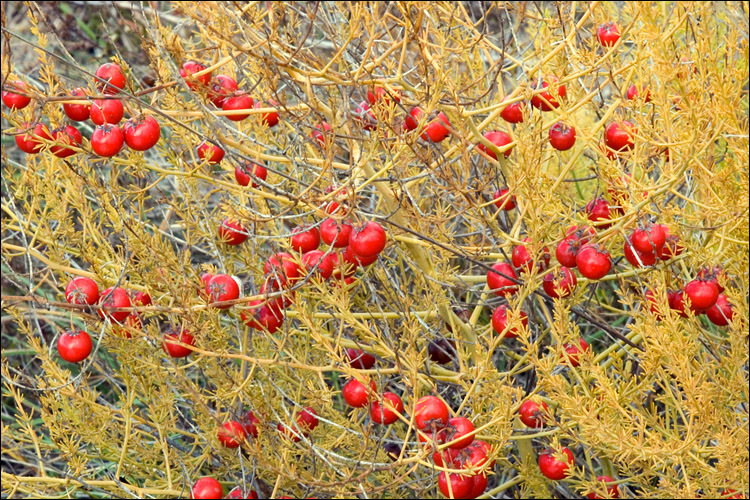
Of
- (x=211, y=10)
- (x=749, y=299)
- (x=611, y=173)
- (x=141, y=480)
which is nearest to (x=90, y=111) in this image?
(x=211, y=10)

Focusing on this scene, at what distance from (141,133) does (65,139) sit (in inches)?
7.9

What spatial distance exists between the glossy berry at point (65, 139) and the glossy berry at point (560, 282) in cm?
126

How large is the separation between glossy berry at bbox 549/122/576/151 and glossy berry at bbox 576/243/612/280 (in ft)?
1.00

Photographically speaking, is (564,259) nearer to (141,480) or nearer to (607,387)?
(607,387)

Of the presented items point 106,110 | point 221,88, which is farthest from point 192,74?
point 106,110

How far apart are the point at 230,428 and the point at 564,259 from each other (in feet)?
3.47

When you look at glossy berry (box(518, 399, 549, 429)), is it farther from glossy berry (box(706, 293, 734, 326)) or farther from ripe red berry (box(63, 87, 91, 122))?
ripe red berry (box(63, 87, 91, 122))

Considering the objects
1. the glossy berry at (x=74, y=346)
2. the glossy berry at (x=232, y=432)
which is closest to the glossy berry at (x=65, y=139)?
the glossy berry at (x=74, y=346)

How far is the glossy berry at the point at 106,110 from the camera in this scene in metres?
1.93

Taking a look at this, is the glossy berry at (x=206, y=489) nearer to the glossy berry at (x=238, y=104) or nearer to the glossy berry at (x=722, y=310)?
the glossy berry at (x=238, y=104)

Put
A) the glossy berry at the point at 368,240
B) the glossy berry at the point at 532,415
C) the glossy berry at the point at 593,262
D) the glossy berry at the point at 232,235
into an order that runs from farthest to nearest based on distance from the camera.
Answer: the glossy berry at the point at 232,235, the glossy berry at the point at 532,415, the glossy berry at the point at 593,262, the glossy berry at the point at 368,240

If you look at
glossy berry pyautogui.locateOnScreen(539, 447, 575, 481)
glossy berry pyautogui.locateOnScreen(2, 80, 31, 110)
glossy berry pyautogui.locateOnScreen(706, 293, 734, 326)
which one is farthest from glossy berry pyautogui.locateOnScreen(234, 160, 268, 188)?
glossy berry pyautogui.locateOnScreen(706, 293, 734, 326)

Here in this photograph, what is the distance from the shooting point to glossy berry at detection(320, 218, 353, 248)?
189cm

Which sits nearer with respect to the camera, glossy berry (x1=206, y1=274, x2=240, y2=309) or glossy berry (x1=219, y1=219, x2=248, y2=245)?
glossy berry (x1=206, y1=274, x2=240, y2=309)
